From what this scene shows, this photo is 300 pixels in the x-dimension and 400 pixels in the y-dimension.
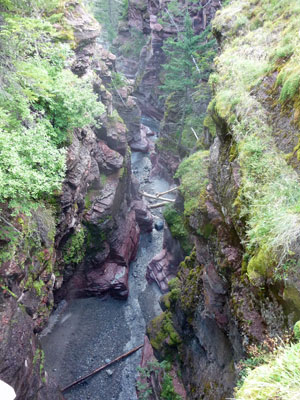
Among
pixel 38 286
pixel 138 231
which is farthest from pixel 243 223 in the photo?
pixel 138 231

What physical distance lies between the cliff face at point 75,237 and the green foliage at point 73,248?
50 millimetres

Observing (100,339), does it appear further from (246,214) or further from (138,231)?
(246,214)

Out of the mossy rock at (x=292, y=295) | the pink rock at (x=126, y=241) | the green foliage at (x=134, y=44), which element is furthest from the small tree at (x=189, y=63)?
the mossy rock at (x=292, y=295)

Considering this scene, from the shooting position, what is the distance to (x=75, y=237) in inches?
535

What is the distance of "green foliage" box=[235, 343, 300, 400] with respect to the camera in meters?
2.36

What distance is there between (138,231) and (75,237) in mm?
8844

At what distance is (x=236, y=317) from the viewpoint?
20.4 ft

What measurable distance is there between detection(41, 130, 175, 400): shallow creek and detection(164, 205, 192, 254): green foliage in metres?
4.25

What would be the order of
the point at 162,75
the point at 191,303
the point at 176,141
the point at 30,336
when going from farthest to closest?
the point at 162,75, the point at 176,141, the point at 191,303, the point at 30,336

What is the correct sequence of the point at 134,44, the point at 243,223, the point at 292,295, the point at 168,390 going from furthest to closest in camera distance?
the point at 134,44
the point at 168,390
the point at 243,223
the point at 292,295

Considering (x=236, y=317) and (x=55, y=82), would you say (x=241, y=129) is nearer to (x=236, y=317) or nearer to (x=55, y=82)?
(x=236, y=317)

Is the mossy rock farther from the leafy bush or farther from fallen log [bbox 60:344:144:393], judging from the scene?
fallen log [bbox 60:344:144:393]

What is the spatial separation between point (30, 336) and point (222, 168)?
7.87 m

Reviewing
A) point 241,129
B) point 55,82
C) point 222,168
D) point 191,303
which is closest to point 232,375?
point 191,303
